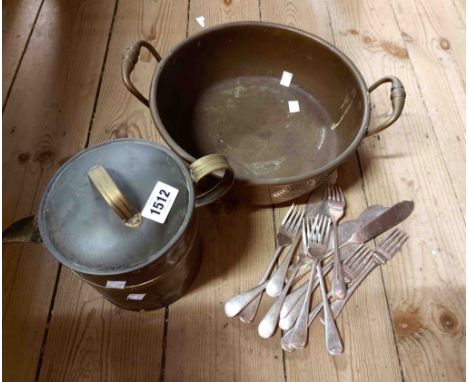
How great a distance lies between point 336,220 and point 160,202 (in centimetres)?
42

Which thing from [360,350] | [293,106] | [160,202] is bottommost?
[360,350]

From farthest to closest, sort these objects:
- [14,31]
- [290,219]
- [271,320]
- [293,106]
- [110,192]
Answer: [14,31] < [293,106] < [290,219] < [271,320] < [110,192]

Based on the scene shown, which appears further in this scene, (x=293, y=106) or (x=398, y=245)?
(x=293, y=106)

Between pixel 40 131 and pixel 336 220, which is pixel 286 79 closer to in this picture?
pixel 336 220

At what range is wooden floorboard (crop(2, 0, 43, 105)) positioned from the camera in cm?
100

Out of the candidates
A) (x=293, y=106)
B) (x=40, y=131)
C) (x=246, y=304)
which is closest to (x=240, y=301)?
(x=246, y=304)

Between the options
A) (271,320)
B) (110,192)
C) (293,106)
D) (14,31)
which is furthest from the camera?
(14,31)

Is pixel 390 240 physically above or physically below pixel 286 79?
below

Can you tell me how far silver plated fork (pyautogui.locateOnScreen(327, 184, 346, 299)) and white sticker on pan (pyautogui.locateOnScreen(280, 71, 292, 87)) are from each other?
0.28 metres

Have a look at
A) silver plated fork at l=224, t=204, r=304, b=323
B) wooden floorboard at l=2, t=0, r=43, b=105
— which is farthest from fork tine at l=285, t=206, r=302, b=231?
wooden floorboard at l=2, t=0, r=43, b=105

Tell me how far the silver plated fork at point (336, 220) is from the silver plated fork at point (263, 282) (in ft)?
0.21

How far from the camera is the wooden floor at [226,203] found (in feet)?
2.32

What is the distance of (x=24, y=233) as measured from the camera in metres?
0.56

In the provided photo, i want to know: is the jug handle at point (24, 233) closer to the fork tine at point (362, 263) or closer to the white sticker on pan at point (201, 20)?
the fork tine at point (362, 263)
